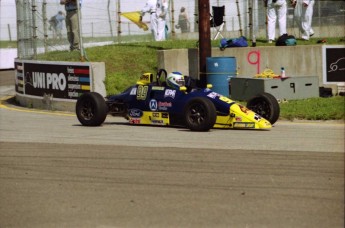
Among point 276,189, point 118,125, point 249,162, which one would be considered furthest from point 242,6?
point 276,189

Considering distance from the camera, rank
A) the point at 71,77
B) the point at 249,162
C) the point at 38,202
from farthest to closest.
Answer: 1. the point at 71,77
2. the point at 249,162
3. the point at 38,202

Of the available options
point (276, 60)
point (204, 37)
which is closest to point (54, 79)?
point (204, 37)

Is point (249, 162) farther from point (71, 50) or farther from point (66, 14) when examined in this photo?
point (66, 14)

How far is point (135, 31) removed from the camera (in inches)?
1091

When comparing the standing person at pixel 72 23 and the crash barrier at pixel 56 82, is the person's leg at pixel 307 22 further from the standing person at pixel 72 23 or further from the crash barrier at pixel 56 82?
the crash barrier at pixel 56 82

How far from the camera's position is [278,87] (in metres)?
16.7

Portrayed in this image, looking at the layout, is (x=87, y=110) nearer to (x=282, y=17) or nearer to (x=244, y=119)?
(x=244, y=119)

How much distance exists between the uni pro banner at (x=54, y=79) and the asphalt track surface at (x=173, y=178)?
398 centimetres

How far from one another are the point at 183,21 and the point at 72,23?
19.0ft

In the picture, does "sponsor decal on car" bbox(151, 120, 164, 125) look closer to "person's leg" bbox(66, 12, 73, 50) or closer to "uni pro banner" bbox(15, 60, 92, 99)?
"uni pro banner" bbox(15, 60, 92, 99)

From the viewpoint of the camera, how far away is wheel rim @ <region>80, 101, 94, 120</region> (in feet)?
48.4

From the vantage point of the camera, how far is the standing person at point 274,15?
21.6m

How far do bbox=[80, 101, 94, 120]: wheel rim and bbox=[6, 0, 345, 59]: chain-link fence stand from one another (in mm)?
4582

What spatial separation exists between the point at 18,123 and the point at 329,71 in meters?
6.84
